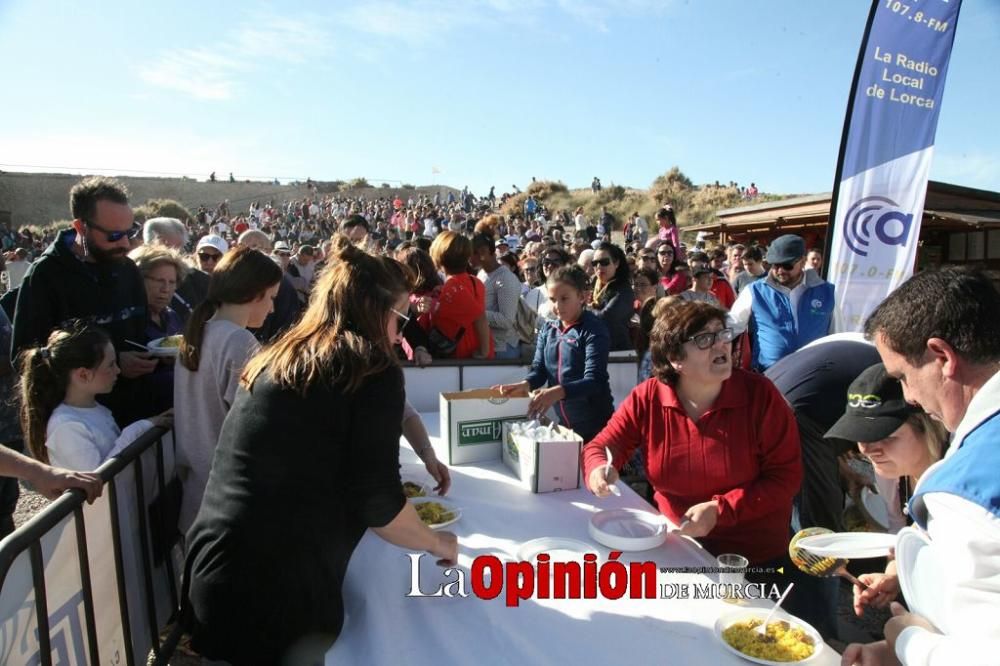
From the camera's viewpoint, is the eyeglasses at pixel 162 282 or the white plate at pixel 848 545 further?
the eyeglasses at pixel 162 282

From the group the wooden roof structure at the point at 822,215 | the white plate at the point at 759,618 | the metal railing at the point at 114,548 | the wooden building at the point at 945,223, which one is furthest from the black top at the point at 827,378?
the wooden building at the point at 945,223

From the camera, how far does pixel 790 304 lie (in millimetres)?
4602

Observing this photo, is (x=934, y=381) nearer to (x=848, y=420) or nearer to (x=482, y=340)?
(x=848, y=420)

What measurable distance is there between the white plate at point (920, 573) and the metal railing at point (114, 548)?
204 centimetres

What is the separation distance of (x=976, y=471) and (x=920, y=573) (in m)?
0.29

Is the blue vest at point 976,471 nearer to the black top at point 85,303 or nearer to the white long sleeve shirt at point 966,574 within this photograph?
the white long sleeve shirt at point 966,574

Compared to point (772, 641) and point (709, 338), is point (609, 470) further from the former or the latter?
point (772, 641)

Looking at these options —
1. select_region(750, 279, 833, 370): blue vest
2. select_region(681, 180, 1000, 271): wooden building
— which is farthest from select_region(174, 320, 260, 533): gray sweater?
select_region(681, 180, 1000, 271): wooden building

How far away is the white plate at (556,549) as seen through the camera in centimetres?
192

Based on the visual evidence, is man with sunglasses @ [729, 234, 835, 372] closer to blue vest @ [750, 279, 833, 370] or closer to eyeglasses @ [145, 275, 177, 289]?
blue vest @ [750, 279, 833, 370]

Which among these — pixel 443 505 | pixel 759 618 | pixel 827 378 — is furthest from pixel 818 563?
pixel 827 378

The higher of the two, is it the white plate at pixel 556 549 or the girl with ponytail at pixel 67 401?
the girl with ponytail at pixel 67 401

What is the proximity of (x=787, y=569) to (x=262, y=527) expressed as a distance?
1.87m

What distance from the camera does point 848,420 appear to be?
2033 mm
